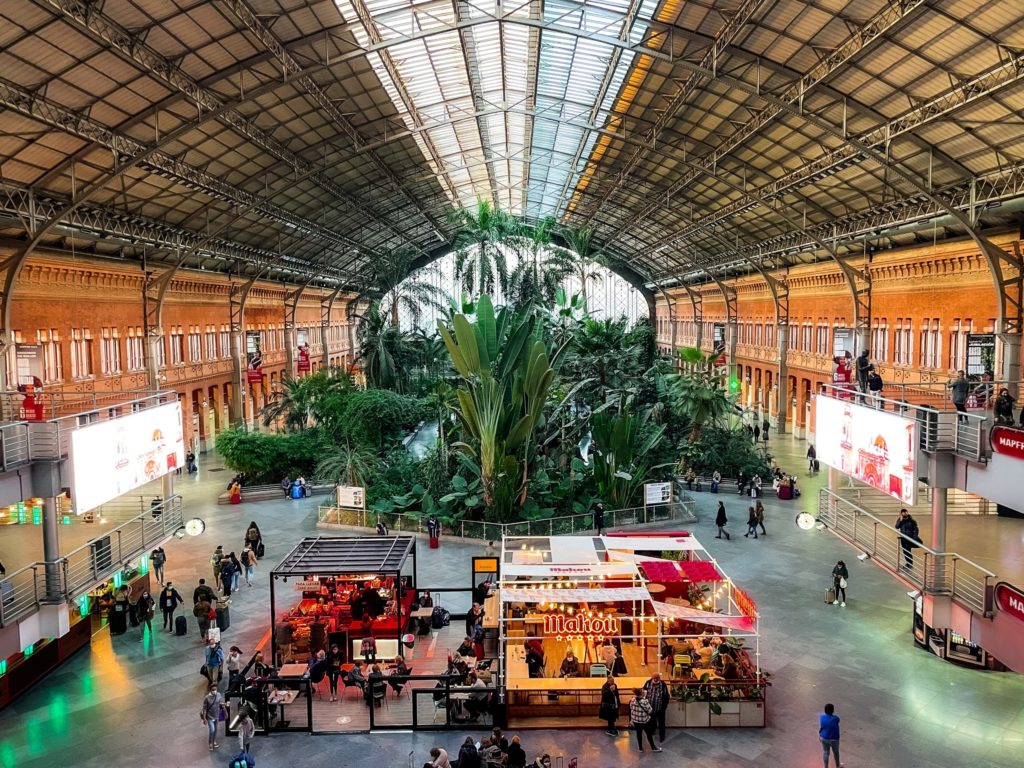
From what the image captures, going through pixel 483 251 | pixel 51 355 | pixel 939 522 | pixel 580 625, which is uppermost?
pixel 483 251

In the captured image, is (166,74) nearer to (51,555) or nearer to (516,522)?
(51,555)

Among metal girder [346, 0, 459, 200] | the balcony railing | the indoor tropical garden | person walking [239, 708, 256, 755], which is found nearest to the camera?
person walking [239, 708, 256, 755]

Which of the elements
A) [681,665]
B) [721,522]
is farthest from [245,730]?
[721,522]

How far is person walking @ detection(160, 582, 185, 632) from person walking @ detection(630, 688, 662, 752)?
10.9m

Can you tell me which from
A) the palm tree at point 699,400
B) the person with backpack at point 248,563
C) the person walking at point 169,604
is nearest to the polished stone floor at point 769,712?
the person walking at point 169,604

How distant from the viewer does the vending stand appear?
13.7 meters

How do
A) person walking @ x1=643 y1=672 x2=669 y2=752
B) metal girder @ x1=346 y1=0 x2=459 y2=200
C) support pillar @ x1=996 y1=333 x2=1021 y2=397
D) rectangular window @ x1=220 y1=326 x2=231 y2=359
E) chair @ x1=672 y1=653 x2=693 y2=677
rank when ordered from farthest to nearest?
rectangular window @ x1=220 y1=326 x2=231 y2=359 < support pillar @ x1=996 y1=333 x2=1021 y2=397 < metal girder @ x1=346 y1=0 x2=459 y2=200 < chair @ x1=672 y1=653 x2=693 y2=677 < person walking @ x1=643 y1=672 x2=669 y2=752

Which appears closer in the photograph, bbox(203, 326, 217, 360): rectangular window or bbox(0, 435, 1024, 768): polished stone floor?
bbox(0, 435, 1024, 768): polished stone floor

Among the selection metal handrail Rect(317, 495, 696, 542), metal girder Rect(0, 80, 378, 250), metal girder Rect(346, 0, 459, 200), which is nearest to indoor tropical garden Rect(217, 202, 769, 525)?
metal handrail Rect(317, 495, 696, 542)

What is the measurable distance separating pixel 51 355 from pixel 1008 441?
91.9 feet

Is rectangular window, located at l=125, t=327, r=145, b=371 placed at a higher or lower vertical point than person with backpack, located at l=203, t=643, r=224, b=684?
higher

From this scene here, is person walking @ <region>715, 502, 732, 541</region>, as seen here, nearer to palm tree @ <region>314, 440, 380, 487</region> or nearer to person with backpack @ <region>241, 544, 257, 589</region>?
palm tree @ <region>314, 440, 380, 487</region>

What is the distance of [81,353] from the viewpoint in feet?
97.5

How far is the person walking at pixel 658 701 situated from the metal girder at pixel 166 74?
54.4 feet
